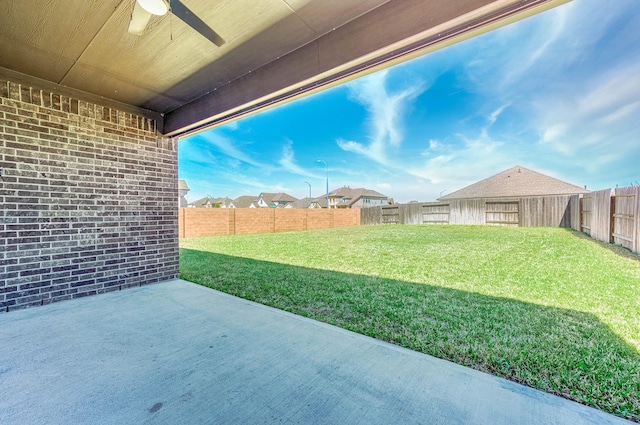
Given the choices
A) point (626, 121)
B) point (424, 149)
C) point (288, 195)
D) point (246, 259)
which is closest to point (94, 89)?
point (246, 259)

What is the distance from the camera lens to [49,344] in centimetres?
212

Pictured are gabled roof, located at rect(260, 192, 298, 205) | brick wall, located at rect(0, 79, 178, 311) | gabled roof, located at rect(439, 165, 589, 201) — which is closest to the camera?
brick wall, located at rect(0, 79, 178, 311)

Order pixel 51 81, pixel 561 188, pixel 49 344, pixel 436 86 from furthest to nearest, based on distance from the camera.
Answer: pixel 561 188 < pixel 436 86 < pixel 51 81 < pixel 49 344

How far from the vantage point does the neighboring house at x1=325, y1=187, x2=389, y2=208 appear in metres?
43.4

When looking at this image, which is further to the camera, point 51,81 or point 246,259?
point 246,259

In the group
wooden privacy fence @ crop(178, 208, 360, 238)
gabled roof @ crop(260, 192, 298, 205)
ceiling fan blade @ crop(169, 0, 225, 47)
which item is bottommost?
wooden privacy fence @ crop(178, 208, 360, 238)

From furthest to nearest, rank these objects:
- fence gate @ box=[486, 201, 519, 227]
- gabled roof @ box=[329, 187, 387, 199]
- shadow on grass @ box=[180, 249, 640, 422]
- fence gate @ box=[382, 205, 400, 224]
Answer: gabled roof @ box=[329, 187, 387, 199]
fence gate @ box=[382, 205, 400, 224]
fence gate @ box=[486, 201, 519, 227]
shadow on grass @ box=[180, 249, 640, 422]

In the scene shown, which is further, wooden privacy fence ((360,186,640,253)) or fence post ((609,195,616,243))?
fence post ((609,195,616,243))

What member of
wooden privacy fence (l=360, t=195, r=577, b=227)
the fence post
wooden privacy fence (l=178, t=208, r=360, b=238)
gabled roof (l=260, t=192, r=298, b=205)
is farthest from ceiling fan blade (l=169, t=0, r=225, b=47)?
gabled roof (l=260, t=192, r=298, b=205)

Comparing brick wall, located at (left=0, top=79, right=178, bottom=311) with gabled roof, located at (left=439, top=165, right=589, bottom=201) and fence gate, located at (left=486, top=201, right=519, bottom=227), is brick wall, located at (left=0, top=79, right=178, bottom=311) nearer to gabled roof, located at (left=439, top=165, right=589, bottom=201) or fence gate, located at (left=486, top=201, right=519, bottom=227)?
fence gate, located at (left=486, top=201, right=519, bottom=227)

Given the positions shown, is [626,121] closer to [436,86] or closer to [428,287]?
[436,86]

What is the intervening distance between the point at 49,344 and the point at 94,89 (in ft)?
9.70

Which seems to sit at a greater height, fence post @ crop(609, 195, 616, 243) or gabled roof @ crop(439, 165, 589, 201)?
gabled roof @ crop(439, 165, 589, 201)

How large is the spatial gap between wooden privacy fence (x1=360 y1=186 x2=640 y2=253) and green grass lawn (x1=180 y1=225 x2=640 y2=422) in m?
1.15
